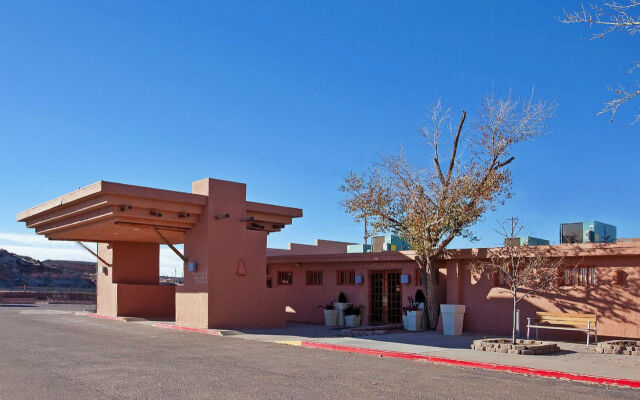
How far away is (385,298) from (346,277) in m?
1.89

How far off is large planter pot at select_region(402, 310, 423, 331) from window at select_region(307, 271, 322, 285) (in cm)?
515

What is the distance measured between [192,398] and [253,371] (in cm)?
254

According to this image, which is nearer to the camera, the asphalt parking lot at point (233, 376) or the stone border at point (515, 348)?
the asphalt parking lot at point (233, 376)

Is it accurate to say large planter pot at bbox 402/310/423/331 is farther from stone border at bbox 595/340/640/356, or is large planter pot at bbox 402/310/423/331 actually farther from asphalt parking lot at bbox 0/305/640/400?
stone border at bbox 595/340/640/356

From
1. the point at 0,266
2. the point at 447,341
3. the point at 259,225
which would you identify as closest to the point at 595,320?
the point at 447,341

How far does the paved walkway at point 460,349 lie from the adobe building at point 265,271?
1.31 metres

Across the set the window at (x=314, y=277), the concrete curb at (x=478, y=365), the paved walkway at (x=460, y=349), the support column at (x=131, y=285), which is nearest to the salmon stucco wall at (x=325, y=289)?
the window at (x=314, y=277)

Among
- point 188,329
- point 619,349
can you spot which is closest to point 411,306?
point 188,329

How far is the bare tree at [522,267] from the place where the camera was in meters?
16.0

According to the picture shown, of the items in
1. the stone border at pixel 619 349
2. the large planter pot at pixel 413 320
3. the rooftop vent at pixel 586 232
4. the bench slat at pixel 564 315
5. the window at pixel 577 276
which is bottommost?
the large planter pot at pixel 413 320

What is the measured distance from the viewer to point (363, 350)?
14.2m

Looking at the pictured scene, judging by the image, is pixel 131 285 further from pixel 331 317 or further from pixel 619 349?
pixel 619 349

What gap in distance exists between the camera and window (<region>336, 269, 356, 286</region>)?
23.6m

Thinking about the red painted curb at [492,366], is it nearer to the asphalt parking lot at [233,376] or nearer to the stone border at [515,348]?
the asphalt parking lot at [233,376]
